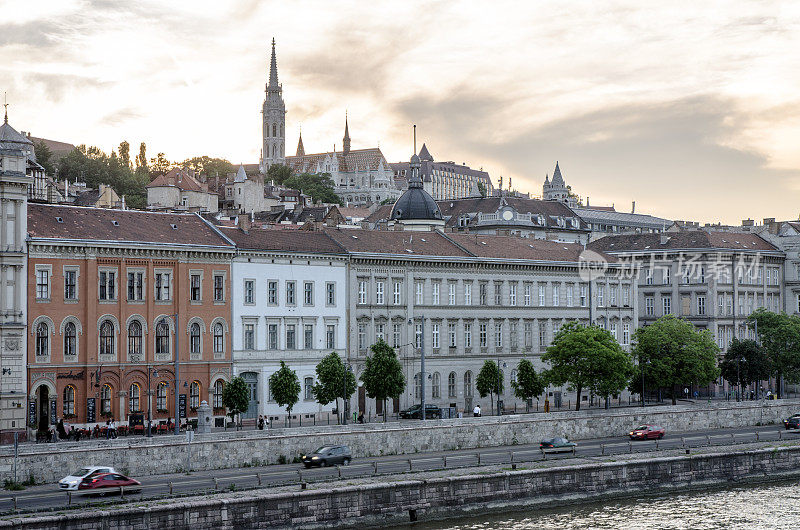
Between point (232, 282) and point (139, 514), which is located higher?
point (232, 282)

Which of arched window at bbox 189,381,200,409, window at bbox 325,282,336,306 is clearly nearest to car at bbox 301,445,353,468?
arched window at bbox 189,381,200,409

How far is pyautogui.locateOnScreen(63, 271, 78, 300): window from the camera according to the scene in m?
70.1

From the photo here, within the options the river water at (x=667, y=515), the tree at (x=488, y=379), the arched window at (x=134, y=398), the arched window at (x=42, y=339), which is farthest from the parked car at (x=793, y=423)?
the arched window at (x=42, y=339)

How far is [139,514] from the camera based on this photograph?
43156 millimetres

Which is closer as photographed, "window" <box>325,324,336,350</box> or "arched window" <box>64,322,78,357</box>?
"arched window" <box>64,322,78,357</box>

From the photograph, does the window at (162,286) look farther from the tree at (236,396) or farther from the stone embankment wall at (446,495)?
the stone embankment wall at (446,495)

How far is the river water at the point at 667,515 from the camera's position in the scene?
51.8 m

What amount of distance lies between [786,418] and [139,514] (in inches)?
2229

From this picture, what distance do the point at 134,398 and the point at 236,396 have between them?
20.7 ft

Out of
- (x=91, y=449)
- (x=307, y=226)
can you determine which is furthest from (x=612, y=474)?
(x=307, y=226)

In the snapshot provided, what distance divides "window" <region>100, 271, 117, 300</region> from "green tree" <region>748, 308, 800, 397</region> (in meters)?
57.5

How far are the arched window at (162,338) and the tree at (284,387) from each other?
7.01 meters

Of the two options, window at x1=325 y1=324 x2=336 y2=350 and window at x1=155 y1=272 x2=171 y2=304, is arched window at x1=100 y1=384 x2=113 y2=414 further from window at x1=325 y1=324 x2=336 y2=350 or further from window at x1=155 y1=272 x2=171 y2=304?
window at x1=325 y1=324 x2=336 y2=350

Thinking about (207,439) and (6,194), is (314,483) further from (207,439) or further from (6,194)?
(6,194)
